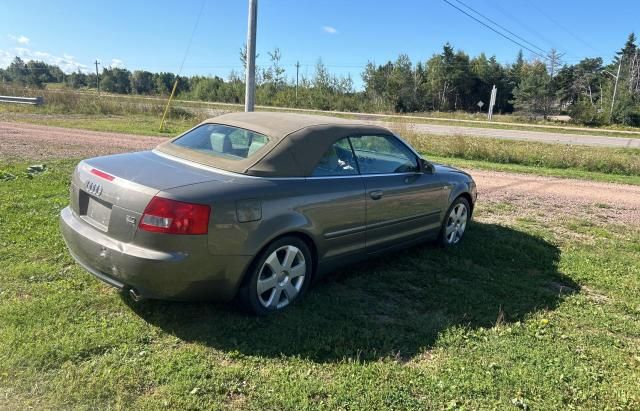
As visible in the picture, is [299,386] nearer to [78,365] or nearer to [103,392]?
[103,392]

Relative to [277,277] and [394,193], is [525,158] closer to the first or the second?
[394,193]

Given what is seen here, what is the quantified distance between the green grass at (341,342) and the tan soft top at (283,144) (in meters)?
1.14

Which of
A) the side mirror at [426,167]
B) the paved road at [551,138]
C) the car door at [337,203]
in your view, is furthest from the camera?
the paved road at [551,138]

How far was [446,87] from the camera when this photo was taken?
71.4 m

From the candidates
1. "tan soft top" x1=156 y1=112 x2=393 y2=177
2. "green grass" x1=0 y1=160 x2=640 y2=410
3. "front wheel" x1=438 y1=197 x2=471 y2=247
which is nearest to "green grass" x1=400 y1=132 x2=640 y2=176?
"front wheel" x1=438 y1=197 x2=471 y2=247

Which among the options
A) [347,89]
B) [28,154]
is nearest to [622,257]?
[28,154]

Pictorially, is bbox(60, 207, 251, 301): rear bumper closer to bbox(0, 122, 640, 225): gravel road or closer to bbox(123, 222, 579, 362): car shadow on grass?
bbox(123, 222, 579, 362): car shadow on grass

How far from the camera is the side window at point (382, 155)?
4648 millimetres

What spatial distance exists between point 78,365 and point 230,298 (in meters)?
1.05

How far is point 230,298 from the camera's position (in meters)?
3.57

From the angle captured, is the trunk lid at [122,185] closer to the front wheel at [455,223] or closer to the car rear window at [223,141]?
the car rear window at [223,141]

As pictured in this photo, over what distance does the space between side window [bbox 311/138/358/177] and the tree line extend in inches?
1900


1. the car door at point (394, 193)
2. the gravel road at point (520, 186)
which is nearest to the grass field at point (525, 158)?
the gravel road at point (520, 186)

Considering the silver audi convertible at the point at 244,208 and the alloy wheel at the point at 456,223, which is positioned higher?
the silver audi convertible at the point at 244,208
